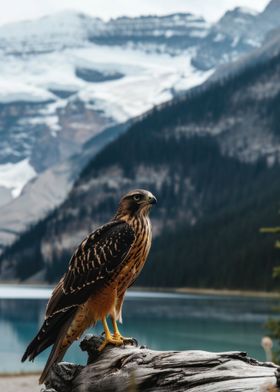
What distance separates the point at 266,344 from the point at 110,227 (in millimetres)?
2150

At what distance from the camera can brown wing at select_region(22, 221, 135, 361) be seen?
355 inches

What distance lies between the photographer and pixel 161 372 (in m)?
8.05

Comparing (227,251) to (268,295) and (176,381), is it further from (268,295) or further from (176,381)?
(176,381)

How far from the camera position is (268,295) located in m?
155

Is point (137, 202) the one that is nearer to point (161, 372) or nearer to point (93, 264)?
point (93, 264)

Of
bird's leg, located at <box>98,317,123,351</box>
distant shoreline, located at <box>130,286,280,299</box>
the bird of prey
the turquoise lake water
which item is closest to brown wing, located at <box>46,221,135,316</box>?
the bird of prey

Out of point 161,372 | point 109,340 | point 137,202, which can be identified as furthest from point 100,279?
point 161,372

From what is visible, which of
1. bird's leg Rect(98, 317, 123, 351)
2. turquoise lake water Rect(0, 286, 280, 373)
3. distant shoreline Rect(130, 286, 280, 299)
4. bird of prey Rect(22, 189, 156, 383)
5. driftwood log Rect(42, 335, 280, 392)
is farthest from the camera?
distant shoreline Rect(130, 286, 280, 299)

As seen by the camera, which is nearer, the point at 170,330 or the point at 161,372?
the point at 161,372

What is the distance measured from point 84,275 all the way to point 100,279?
179mm

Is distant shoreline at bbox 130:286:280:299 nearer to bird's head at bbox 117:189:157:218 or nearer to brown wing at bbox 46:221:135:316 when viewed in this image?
brown wing at bbox 46:221:135:316

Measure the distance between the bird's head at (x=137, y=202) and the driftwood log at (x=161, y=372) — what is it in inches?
A: 50.8

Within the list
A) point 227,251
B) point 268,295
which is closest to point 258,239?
point 227,251

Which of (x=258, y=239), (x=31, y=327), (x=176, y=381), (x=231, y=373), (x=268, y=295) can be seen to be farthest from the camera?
(x=258, y=239)
